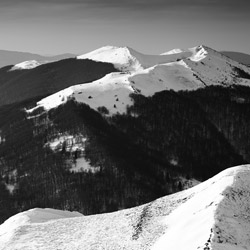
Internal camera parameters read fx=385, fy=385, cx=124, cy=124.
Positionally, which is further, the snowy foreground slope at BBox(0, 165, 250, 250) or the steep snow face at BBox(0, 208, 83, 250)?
the steep snow face at BBox(0, 208, 83, 250)

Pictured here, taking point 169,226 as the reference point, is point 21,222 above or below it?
below

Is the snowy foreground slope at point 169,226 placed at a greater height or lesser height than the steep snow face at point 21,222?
greater

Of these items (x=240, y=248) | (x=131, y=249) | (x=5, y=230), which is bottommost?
(x=5, y=230)

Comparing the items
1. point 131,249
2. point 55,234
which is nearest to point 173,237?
point 131,249

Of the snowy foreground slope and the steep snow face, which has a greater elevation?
the snowy foreground slope

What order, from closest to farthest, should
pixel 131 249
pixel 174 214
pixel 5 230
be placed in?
pixel 131 249
pixel 174 214
pixel 5 230

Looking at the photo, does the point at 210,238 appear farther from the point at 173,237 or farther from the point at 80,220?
the point at 80,220

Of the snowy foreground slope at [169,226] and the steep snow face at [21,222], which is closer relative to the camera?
the snowy foreground slope at [169,226]

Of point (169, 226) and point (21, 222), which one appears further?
point (21, 222)
